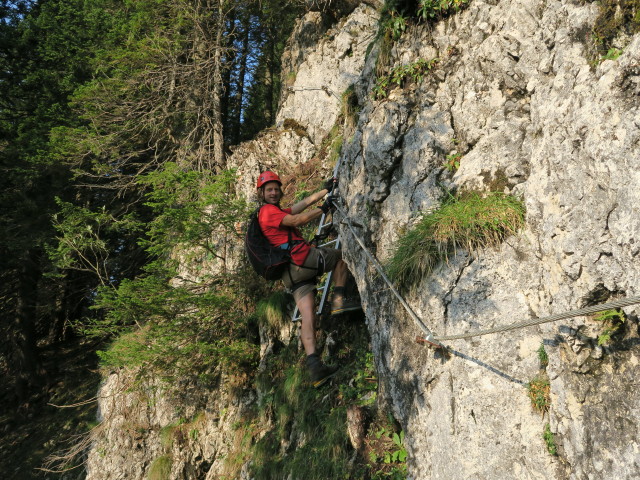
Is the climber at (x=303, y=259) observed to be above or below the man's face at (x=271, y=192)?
below

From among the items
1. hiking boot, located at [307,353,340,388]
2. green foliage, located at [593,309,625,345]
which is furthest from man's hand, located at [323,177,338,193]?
green foliage, located at [593,309,625,345]

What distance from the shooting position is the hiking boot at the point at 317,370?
605 cm

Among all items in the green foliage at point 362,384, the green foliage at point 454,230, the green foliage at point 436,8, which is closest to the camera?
the green foliage at point 454,230

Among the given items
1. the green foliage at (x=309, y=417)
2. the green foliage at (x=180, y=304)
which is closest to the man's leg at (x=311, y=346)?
the green foliage at (x=309, y=417)

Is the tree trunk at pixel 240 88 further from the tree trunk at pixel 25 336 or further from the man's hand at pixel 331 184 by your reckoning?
the man's hand at pixel 331 184

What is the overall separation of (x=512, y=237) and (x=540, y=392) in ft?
4.20

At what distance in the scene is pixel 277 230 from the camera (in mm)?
6215

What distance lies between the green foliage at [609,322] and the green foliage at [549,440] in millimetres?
784

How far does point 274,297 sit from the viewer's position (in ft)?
27.3

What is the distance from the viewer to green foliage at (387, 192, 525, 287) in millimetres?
3961

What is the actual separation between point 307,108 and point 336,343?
748cm

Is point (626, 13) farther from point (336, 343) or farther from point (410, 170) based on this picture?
point (336, 343)

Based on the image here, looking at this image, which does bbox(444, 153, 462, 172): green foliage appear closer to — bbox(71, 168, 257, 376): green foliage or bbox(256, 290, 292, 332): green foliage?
bbox(256, 290, 292, 332): green foliage

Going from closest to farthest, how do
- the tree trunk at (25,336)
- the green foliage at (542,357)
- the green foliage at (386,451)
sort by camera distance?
the green foliage at (542,357) → the green foliage at (386,451) → the tree trunk at (25,336)
